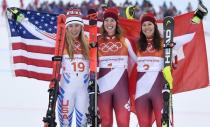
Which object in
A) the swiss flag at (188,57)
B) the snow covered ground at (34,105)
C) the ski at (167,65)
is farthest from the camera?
the snow covered ground at (34,105)

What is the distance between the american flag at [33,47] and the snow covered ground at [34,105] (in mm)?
754

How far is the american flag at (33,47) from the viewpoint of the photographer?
7.88 metres

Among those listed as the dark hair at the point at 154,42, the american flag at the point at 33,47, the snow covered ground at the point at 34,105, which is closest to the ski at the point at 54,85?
the dark hair at the point at 154,42

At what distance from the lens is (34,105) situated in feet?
31.6

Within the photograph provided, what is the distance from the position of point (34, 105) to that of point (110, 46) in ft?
10.6

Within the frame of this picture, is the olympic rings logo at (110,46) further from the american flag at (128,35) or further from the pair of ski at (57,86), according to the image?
the american flag at (128,35)

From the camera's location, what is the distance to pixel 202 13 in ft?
21.9

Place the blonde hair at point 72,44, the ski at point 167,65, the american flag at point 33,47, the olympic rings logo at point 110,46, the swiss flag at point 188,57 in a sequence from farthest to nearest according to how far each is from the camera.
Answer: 1. the american flag at point 33,47
2. the swiss flag at point 188,57
3. the olympic rings logo at point 110,46
4. the blonde hair at point 72,44
5. the ski at point 167,65

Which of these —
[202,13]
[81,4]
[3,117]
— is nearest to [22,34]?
[3,117]

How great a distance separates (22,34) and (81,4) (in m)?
16.3

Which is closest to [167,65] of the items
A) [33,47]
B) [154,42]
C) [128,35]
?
[154,42]

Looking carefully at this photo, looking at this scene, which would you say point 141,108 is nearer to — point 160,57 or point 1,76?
point 160,57

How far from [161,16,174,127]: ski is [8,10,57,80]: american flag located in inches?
72.2

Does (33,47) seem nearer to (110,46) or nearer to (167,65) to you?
(110,46)
